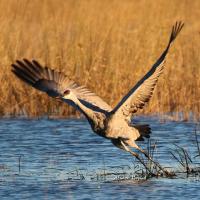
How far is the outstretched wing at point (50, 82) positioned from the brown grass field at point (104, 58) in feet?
9.35

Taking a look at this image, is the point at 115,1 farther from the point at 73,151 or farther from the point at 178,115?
the point at 73,151

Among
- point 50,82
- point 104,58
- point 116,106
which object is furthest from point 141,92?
point 104,58

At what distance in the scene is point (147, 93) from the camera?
10.6 meters

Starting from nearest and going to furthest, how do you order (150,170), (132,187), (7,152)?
(132,187) → (150,170) → (7,152)

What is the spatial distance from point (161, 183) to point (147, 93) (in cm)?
127

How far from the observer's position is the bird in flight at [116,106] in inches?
410

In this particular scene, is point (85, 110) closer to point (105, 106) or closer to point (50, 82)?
point (105, 106)

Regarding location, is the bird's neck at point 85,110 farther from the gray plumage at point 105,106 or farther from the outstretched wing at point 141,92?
the outstretched wing at point 141,92

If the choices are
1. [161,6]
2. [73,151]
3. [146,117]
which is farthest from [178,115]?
[73,151]

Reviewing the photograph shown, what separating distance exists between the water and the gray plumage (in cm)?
51

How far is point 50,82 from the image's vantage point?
37.1 feet

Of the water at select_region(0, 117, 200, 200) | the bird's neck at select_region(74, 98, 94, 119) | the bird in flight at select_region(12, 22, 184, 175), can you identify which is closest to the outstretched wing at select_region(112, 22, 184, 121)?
the bird in flight at select_region(12, 22, 184, 175)

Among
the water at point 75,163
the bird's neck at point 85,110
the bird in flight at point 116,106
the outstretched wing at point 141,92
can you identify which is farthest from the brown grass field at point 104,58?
the bird's neck at point 85,110

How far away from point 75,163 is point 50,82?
1.17 m
